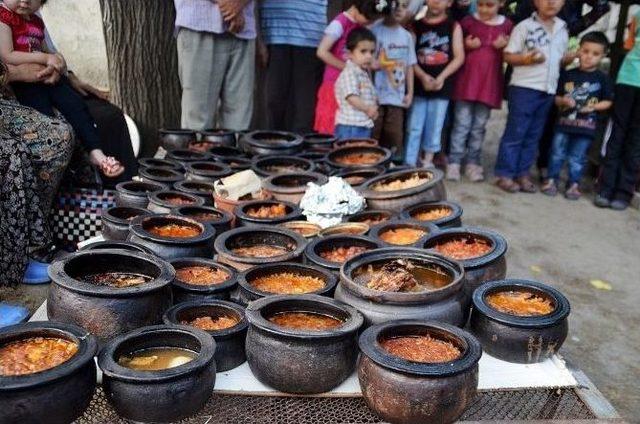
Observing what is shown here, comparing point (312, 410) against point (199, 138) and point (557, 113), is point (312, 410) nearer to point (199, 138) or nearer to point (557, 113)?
point (199, 138)

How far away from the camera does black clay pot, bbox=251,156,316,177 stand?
4.79m

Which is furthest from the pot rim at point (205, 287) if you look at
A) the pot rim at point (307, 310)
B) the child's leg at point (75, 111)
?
the child's leg at point (75, 111)

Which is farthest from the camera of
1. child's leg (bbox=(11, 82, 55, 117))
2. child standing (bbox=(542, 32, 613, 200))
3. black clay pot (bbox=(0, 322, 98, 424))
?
child standing (bbox=(542, 32, 613, 200))

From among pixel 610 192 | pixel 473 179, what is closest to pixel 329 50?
pixel 473 179

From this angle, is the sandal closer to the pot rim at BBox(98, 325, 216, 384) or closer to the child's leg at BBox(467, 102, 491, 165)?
the child's leg at BBox(467, 102, 491, 165)

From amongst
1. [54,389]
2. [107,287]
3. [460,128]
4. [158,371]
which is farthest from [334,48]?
[54,389]

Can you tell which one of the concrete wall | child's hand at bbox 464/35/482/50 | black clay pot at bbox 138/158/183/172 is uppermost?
child's hand at bbox 464/35/482/50

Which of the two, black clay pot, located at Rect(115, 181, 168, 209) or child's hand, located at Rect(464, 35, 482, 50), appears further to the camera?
child's hand, located at Rect(464, 35, 482, 50)

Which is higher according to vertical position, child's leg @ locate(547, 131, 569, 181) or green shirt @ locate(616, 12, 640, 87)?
green shirt @ locate(616, 12, 640, 87)

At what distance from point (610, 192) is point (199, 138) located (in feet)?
16.4

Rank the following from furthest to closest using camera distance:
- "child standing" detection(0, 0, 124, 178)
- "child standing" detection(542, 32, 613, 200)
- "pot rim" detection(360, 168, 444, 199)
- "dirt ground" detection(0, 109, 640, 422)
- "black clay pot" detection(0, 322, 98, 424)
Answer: "child standing" detection(542, 32, 613, 200)
"child standing" detection(0, 0, 124, 178)
"dirt ground" detection(0, 109, 640, 422)
"pot rim" detection(360, 168, 444, 199)
"black clay pot" detection(0, 322, 98, 424)

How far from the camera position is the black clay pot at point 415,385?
220 centimetres

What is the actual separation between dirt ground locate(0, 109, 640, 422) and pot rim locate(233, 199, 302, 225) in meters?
1.70

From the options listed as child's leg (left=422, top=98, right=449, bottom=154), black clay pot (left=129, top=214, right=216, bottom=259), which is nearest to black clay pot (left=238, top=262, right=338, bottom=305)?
black clay pot (left=129, top=214, right=216, bottom=259)
